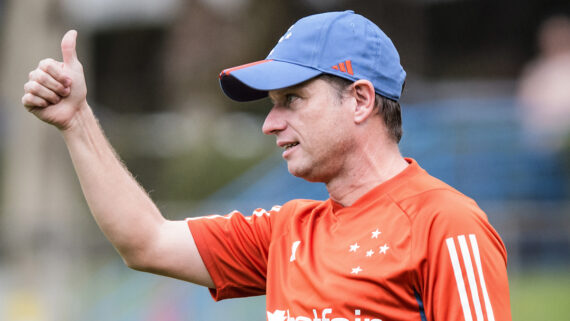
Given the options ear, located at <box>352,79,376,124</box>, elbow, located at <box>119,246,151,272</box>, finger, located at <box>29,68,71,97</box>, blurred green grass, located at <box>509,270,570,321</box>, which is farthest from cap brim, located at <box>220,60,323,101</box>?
blurred green grass, located at <box>509,270,570,321</box>

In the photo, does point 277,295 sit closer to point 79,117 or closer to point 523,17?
point 79,117

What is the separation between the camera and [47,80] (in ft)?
9.04

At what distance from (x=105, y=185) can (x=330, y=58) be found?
0.90m

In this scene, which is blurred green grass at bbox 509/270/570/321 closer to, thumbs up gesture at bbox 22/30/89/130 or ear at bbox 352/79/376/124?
ear at bbox 352/79/376/124

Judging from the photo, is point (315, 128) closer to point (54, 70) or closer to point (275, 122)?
point (275, 122)

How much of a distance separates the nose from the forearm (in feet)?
1.80

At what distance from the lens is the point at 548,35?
7973mm

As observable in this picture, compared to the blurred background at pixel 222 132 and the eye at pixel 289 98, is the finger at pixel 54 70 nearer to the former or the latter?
the eye at pixel 289 98

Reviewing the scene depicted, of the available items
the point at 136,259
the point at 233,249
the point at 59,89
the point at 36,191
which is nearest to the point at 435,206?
the point at 233,249

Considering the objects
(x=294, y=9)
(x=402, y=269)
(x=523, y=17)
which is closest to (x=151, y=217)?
(x=402, y=269)

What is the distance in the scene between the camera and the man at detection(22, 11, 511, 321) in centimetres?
250

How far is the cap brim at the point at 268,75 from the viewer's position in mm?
2789

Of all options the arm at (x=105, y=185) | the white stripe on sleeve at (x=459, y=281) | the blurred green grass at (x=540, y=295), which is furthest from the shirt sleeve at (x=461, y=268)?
the blurred green grass at (x=540, y=295)

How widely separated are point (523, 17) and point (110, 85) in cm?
615
